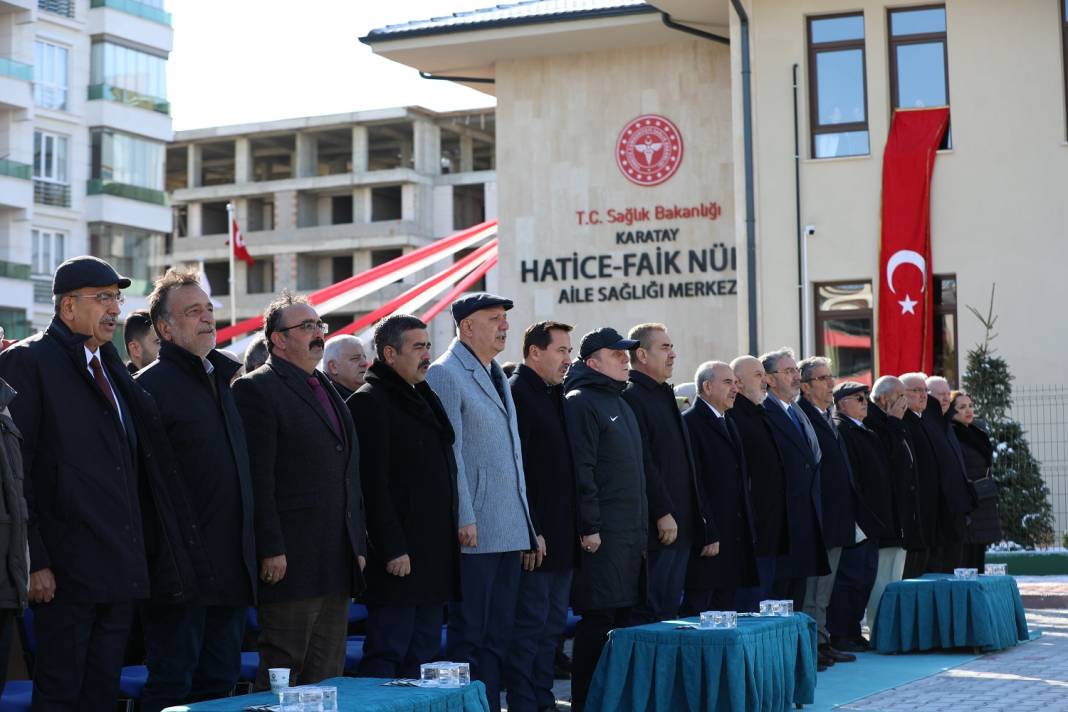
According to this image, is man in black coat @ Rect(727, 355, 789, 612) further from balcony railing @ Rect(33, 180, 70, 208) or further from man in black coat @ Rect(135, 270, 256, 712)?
balcony railing @ Rect(33, 180, 70, 208)

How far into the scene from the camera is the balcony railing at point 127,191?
172ft

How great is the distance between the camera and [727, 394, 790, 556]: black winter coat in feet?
36.0

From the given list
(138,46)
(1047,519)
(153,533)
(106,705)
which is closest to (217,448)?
(153,533)

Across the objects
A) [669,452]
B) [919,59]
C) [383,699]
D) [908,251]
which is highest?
[919,59]

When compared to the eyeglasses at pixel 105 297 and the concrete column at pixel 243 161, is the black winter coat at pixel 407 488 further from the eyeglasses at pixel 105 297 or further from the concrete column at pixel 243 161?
the concrete column at pixel 243 161

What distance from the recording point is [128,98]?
53781mm

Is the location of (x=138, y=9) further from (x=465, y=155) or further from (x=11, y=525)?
(x=11, y=525)

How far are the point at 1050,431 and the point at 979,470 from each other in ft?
25.6

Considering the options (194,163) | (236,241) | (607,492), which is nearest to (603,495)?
(607,492)

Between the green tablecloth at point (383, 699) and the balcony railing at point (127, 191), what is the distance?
48443 millimetres

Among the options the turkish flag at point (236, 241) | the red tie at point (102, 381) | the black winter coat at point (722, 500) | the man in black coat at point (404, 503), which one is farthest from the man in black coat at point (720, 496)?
the turkish flag at point (236, 241)

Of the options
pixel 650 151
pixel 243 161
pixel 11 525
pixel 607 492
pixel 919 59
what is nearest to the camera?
pixel 11 525

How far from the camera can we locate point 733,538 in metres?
10.3

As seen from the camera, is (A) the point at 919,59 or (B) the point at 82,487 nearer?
(B) the point at 82,487
